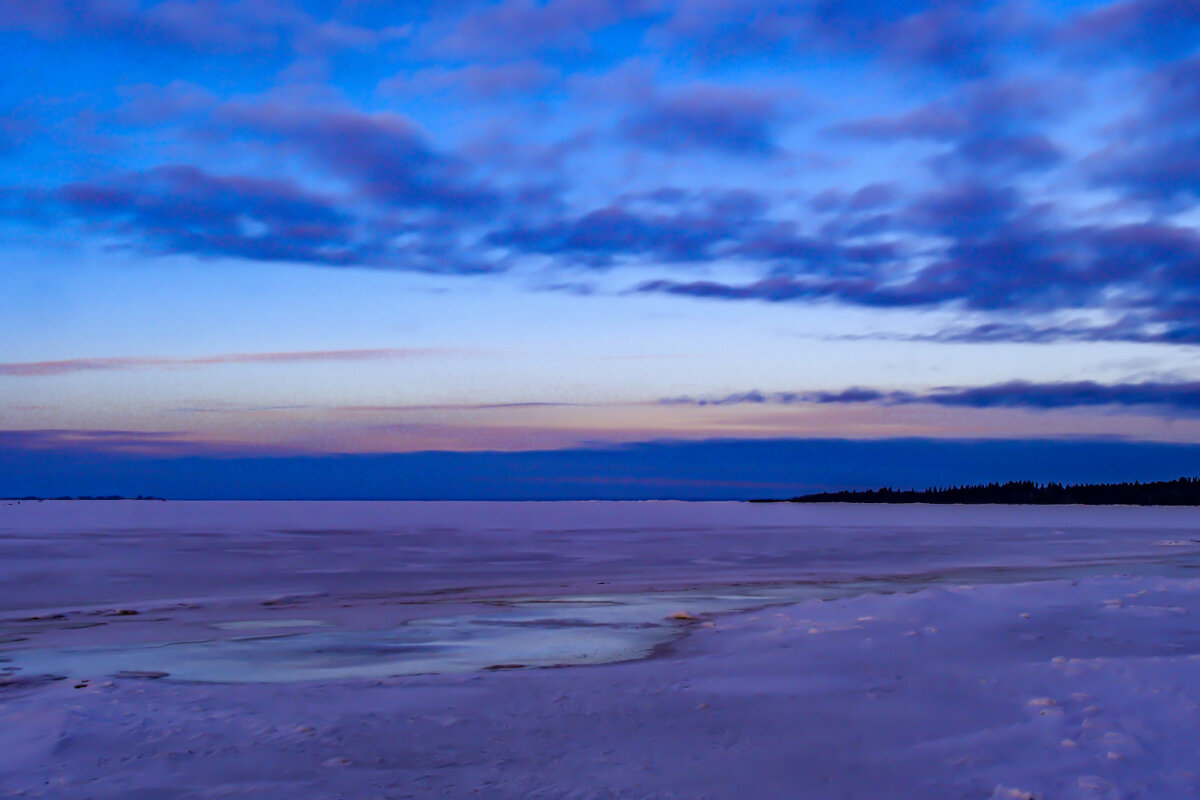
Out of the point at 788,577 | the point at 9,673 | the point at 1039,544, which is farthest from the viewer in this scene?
the point at 1039,544

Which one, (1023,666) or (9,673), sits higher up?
(1023,666)

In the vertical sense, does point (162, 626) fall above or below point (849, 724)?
below

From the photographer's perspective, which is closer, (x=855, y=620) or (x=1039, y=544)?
(x=855, y=620)

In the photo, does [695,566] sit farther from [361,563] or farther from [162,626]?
[162,626]

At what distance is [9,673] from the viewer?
11.4m

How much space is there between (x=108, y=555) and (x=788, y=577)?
2692 cm

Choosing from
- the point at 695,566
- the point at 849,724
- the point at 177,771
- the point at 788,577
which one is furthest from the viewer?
the point at 695,566

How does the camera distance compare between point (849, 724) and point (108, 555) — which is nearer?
point (849, 724)

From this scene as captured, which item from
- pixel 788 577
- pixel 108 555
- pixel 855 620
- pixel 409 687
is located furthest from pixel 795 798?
pixel 108 555

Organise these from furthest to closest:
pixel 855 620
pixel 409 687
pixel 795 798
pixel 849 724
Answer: pixel 855 620 → pixel 409 687 → pixel 849 724 → pixel 795 798

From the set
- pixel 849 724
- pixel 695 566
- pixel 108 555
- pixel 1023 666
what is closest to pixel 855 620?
pixel 1023 666

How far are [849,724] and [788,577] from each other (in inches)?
716

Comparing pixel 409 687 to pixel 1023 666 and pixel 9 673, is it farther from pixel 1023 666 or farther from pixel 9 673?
pixel 1023 666

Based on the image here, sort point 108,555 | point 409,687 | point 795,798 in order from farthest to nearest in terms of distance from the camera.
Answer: point 108,555
point 409,687
point 795,798
